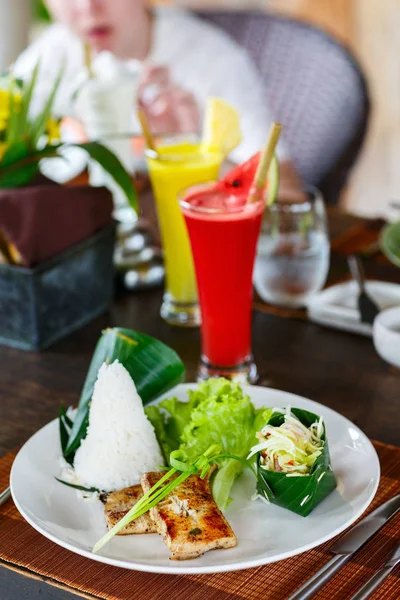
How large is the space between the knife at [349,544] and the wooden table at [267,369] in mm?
171

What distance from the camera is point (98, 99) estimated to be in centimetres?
148

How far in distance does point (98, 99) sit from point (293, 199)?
14.6 inches

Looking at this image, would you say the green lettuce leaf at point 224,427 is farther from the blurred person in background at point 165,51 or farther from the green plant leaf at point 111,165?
the blurred person in background at point 165,51

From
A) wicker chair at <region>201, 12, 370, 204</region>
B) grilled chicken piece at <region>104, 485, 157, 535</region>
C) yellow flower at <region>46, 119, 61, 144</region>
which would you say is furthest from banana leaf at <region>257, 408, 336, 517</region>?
wicker chair at <region>201, 12, 370, 204</region>

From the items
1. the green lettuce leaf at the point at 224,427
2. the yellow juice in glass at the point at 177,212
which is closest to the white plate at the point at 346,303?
the yellow juice in glass at the point at 177,212

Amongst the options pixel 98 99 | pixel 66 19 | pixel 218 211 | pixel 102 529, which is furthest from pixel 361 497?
pixel 66 19

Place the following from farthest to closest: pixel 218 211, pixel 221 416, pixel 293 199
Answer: pixel 293 199 < pixel 218 211 < pixel 221 416

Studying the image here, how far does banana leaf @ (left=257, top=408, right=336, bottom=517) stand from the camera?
31.5 inches

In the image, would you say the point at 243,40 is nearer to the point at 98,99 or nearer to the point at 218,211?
the point at 98,99

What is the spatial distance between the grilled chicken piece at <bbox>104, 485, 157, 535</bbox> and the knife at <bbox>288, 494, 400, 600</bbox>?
15 cm

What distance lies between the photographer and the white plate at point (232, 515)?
75 centimetres

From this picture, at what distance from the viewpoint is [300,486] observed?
31.6 inches

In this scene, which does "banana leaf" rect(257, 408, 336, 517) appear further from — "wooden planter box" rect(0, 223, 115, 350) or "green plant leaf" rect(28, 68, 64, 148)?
"green plant leaf" rect(28, 68, 64, 148)

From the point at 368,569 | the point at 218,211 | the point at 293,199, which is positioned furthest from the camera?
the point at 293,199
